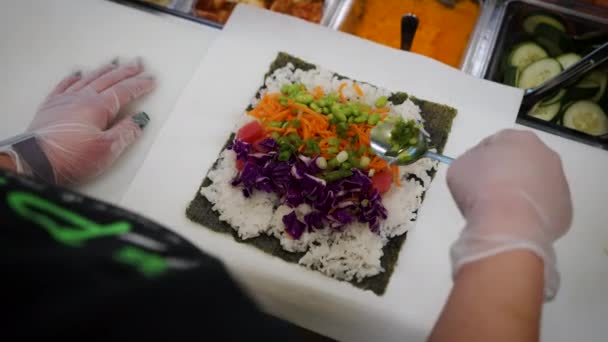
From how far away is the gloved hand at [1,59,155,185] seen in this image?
1378mm

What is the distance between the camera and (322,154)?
A: 139cm

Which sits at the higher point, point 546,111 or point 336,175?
point 546,111

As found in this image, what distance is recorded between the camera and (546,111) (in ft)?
5.41

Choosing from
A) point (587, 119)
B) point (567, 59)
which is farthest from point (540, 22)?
point (587, 119)

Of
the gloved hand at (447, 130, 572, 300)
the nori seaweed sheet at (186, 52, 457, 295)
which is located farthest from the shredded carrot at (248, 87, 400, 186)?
the gloved hand at (447, 130, 572, 300)

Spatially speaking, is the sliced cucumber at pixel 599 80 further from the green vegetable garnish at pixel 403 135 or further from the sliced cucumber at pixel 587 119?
the green vegetable garnish at pixel 403 135

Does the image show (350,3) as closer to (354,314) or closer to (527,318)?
(354,314)

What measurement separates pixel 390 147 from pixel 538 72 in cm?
72

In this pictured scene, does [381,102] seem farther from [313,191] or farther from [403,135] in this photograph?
[313,191]

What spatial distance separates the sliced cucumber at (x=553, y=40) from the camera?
1733mm

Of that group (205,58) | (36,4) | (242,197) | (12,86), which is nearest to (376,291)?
(242,197)

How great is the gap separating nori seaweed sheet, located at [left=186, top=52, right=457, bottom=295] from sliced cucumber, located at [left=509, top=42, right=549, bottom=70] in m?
0.40

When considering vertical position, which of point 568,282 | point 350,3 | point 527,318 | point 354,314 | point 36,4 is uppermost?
point 350,3

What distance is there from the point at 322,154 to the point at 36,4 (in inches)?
48.9
